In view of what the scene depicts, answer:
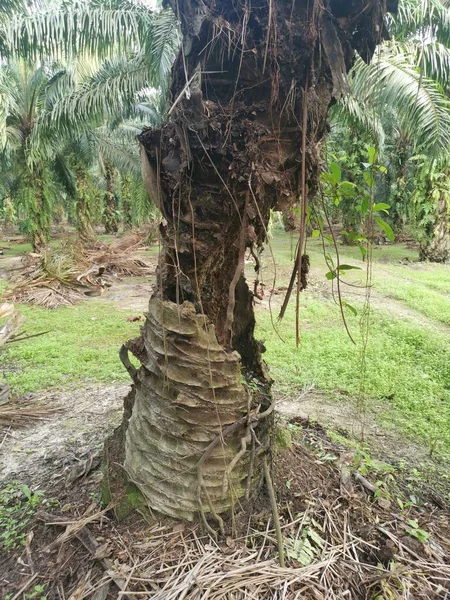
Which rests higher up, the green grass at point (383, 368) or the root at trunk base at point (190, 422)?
the root at trunk base at point (190, 422)

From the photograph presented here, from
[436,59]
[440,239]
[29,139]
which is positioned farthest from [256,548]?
[440,239]

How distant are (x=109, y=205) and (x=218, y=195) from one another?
61.6 feet

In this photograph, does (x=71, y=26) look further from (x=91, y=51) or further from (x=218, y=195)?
(x=218, y=195)

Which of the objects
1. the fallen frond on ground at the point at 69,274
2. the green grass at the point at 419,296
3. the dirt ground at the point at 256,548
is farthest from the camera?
the fallen frond on ground at the point at 69,274

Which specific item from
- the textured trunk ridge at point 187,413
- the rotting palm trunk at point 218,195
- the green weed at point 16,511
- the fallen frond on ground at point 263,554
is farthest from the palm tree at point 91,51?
the fallen frond on ground at point 263,554

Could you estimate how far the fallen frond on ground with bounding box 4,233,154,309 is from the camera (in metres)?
7.98

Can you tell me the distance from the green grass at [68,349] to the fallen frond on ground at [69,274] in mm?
557

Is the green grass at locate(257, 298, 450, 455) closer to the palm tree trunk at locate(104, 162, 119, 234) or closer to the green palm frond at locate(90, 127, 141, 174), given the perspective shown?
the green palm frond at locate(90, 127, 141, 174)

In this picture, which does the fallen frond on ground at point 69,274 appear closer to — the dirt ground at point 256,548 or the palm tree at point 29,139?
the palm tree at point 29,139

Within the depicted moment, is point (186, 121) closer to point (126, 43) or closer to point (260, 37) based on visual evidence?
point (260, 37)

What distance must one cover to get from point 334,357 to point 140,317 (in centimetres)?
312

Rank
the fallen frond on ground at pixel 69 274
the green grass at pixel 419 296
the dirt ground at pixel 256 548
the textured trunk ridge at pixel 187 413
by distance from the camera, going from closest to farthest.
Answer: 1. the dirt ground at pixel 256 548
2. the textured trunk ridge at pixel 187 413
3. the green grass at pixel 419 296
4. the fallen frond on ground at pixel 69 274

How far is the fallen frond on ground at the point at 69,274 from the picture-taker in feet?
26.2

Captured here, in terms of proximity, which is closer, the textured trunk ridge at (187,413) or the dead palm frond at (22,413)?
the textured trunk ridge at (187,413)
